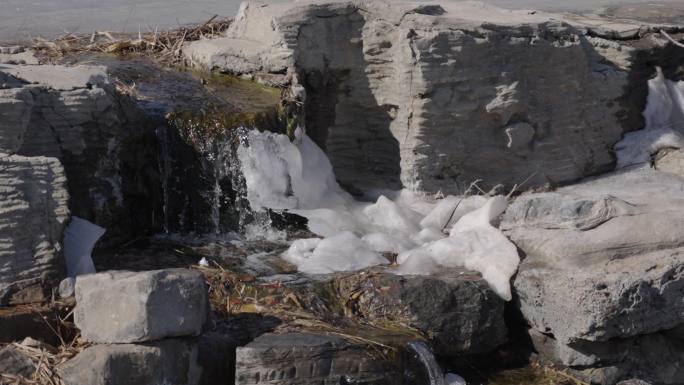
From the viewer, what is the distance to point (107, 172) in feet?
19.8

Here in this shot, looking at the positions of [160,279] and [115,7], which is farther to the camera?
[115,7]

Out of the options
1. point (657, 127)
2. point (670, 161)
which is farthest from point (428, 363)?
point (657, 127)

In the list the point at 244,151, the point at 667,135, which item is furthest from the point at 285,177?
the point at 667,135

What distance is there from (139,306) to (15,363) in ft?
1.87

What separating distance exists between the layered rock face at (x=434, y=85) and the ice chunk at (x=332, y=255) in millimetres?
1157

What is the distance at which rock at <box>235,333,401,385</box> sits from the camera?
459 centimetres

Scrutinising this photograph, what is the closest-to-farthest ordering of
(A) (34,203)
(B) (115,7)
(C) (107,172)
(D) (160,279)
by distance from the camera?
(D) (160,279), (A) (34,203), (C) (107,172), (B) (115,7)

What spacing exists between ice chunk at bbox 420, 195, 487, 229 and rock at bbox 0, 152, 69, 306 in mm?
2363

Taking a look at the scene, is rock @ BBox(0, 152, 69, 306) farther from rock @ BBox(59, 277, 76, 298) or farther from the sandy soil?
the sandy soil

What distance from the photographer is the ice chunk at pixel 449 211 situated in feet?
21.6

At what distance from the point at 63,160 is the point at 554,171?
3.26 m

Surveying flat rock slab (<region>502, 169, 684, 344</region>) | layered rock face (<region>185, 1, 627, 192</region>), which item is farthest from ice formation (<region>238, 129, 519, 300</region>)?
layered rock face (<region>185, 1, 627, 192</region>)

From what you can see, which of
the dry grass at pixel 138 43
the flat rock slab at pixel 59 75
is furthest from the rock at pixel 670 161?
the flat rock slab at pixel 59 75

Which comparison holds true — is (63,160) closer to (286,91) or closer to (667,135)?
(286,91)
